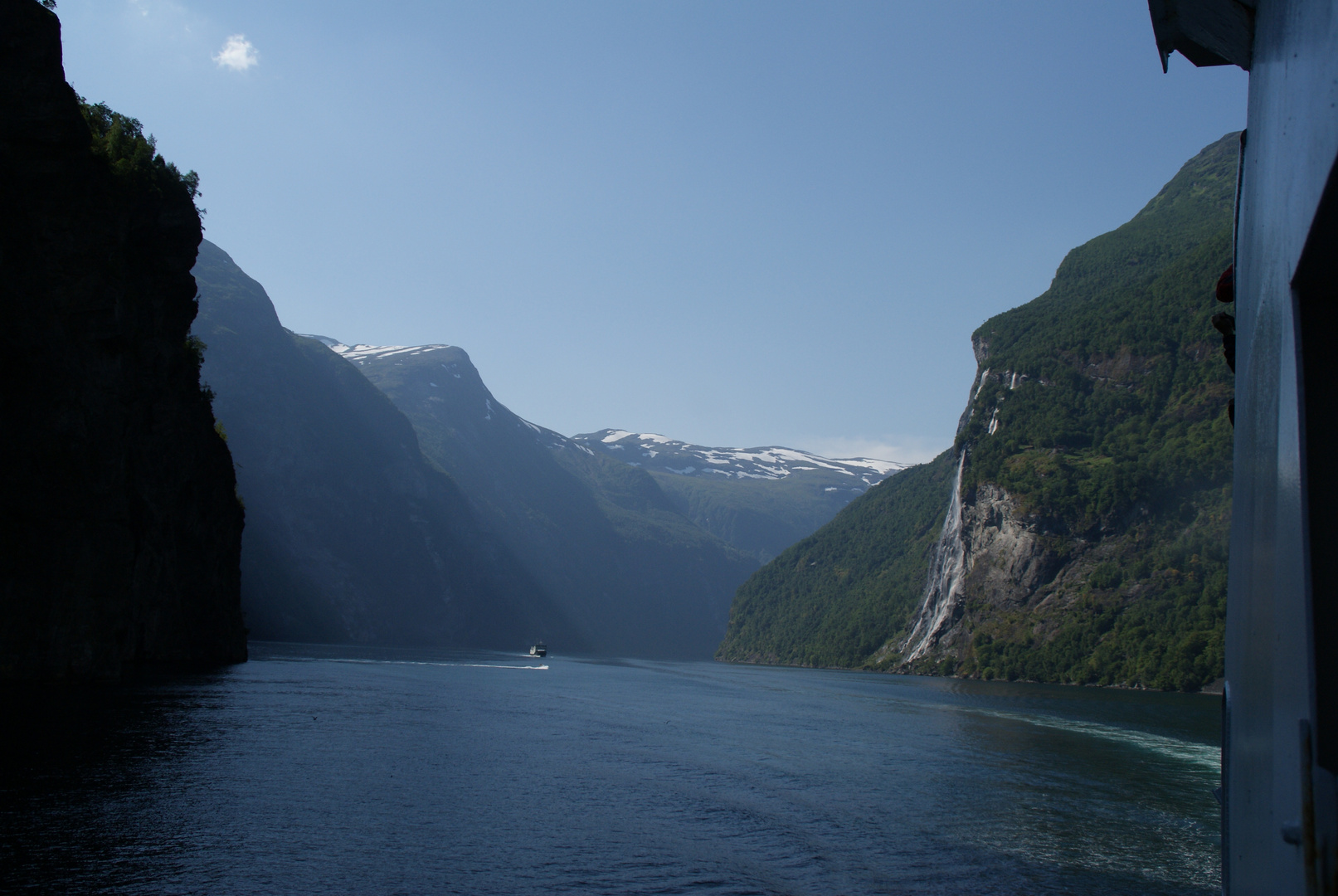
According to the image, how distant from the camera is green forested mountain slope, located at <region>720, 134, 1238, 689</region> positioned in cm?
11325

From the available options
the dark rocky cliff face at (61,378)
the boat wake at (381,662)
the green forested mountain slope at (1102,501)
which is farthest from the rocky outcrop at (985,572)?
the dark rocky cliff face at (61,378)

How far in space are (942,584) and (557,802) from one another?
5352 inches

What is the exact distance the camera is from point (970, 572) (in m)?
140

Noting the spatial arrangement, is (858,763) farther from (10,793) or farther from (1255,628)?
(1255,628)

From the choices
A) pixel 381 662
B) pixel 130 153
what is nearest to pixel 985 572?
pixel 381 662

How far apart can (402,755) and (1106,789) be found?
25114 millimetres

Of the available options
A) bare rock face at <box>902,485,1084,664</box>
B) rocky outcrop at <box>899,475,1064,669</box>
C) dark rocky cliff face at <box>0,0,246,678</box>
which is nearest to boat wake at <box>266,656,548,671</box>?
dark rocky cliff face at <box>0,0,246,678</box>

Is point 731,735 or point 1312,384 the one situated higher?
point 1312,384

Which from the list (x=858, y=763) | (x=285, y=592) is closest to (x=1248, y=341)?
(x=858, y=763)

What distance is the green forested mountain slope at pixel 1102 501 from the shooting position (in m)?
113

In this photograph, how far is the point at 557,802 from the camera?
2436 centimetres

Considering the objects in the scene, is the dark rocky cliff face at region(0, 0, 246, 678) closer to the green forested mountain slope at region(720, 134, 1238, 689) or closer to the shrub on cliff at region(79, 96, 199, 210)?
the shrub on cliff at region(79, 96, 199, 210)

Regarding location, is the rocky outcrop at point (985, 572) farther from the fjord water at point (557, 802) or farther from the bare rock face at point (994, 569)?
the fjord water at point (557, 802)

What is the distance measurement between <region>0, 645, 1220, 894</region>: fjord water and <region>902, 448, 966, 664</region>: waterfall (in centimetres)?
9518
